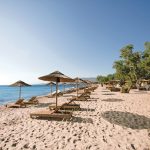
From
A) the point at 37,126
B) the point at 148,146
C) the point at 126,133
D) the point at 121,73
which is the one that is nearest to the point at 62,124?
the point at 37,126

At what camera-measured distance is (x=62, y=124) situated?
8.05 meters

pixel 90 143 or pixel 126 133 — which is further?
pixel 126 133

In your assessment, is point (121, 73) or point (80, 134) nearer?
point (80, 134)

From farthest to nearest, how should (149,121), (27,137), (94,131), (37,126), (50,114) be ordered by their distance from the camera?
(50,114) < (149,121) < (37,126) < (94,131) < (27,137)

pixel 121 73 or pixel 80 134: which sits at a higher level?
pixel 121 73

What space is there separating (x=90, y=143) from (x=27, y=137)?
7.47 ft

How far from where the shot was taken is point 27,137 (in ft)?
20.3

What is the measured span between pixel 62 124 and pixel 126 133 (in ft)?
9.65

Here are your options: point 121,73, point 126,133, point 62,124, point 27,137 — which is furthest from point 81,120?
point 121,73

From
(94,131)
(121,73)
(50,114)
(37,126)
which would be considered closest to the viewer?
(94,131)

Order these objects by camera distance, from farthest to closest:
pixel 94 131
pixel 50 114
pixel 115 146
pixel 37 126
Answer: pixel 50 114 < pixel 37 126 < pixel 94 131 < pixel 115 146

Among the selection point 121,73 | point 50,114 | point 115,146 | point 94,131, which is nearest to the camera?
point 115,146

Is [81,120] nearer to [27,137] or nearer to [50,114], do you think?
[50,114]

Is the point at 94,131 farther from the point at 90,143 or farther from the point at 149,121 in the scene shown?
the point at 149,121
